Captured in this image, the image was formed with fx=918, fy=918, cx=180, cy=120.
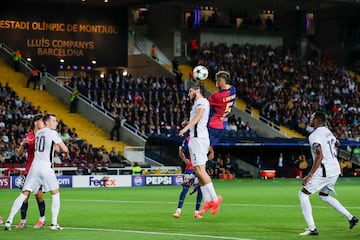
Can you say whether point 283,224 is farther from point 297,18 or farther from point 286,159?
point 297,18

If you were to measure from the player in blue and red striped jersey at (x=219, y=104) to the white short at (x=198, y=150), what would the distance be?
72 centimetres

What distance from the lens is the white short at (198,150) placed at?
1903cm

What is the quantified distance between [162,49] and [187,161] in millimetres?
50387

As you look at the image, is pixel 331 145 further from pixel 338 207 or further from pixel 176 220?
pixel 176 220

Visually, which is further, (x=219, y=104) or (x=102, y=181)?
(x=102, y=181)

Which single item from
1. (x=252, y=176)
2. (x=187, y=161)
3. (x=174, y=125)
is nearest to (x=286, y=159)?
(x=252, y=176)

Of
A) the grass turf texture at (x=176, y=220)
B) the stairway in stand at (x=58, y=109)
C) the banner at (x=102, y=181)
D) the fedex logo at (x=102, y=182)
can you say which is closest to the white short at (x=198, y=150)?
the grass turf texture at (x=176, y=220)

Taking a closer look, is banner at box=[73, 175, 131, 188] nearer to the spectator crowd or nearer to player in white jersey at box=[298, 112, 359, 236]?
the spectator crowd

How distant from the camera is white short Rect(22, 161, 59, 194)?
17.9m

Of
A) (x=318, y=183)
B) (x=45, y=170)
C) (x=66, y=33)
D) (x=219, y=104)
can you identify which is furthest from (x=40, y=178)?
(x=66, y=33)

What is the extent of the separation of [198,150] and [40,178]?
3335 millimetres

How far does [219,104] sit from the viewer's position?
1977 cm

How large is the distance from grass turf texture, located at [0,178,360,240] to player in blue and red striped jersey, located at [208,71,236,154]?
2.00 meters

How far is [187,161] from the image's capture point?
21172mm
